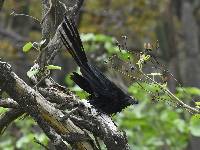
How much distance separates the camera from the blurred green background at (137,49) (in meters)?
4.69

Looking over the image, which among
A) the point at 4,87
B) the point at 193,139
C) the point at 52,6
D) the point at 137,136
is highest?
the point at 193,139

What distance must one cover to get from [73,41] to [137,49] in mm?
450

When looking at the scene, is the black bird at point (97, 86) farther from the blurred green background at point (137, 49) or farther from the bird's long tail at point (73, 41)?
the blurred green background at point (137, 49)

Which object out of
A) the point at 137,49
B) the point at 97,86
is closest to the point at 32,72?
the point at 97,86

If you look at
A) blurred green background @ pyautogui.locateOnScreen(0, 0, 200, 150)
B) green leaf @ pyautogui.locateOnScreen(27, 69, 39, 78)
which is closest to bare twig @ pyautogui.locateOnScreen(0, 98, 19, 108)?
green leaf @ pyautogui.locateOnScreen(27, 69, 39, 78)

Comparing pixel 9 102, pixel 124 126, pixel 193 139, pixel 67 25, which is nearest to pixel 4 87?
pixel 9 102

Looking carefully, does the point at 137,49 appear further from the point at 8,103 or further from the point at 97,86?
the point at 8,103

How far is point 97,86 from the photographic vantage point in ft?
7.54

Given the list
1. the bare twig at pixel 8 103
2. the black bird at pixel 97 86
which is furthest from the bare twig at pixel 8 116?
the black bird at pixel 97 86

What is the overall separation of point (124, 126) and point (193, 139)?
276 cm

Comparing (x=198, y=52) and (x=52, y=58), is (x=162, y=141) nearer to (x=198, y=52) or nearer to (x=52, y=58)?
(x=52, y=58)

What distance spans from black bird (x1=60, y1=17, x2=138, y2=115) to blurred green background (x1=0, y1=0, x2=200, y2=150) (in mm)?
272

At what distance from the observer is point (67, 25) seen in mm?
2225

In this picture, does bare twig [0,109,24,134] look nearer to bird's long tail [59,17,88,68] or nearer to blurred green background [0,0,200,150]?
blurred green background [0,0,200,150]
